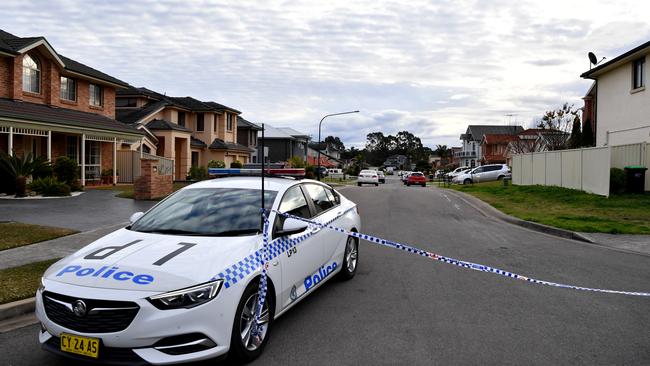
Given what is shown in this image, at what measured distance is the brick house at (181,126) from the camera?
34.1m

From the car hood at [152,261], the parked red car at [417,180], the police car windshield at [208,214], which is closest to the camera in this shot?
the car hood at [152,261]

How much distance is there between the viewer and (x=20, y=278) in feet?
20.9

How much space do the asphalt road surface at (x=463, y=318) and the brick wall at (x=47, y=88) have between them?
1783cm

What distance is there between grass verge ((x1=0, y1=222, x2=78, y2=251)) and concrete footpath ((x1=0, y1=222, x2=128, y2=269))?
176mm

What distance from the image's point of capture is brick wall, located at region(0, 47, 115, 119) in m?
20.0

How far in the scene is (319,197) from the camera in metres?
6.72

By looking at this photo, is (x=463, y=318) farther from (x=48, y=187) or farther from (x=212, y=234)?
(x=48, y=187)

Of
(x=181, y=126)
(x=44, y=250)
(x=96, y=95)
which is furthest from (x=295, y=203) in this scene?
(x=181, y=126)

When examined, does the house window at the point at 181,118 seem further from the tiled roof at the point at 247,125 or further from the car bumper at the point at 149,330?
the car bumper at the point at 149,330

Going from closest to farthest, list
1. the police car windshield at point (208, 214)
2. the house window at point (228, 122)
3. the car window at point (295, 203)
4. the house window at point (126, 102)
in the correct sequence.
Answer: the police car windshield at point (208, 214)
the car window at point (295, 203)
the house window at point (126, 102)
the house window at point (228, 122)

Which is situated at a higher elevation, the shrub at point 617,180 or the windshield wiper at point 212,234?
the shrub at point 617,180

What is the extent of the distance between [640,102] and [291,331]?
2308 cm

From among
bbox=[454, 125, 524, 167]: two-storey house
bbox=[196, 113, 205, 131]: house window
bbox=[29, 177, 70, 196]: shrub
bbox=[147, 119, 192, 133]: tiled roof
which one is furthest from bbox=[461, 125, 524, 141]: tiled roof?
bbox=[29, 177, 70, 196]: shrub

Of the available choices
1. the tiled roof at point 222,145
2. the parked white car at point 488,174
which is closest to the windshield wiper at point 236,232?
the tiled roof at point 222,145
